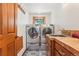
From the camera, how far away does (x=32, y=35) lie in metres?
1.77

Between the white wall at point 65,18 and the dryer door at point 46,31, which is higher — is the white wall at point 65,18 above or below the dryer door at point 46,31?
above

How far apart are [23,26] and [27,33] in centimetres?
14

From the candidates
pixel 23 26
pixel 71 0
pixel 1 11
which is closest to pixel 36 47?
pixel 23 26

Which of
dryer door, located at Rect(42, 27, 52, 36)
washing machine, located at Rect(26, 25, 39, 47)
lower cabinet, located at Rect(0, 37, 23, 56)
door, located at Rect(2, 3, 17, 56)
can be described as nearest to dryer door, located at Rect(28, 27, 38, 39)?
washing machine, located at Rect(26, 25, 39, 47)

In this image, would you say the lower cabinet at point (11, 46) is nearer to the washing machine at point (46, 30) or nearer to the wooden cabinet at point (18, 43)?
the wooden cabinet at point (18, 43)

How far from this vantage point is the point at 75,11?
1639 millimetres

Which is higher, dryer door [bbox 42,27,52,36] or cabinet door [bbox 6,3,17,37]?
cabinet door [bbox 6,3,17,37]

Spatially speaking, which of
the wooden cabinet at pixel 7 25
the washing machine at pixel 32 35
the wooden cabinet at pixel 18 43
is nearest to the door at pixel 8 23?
the wooden cabinet at pixel 7 25

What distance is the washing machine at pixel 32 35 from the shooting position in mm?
1693

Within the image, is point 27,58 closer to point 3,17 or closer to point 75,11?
point 3,17

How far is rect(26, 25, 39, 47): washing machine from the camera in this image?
5.56ft

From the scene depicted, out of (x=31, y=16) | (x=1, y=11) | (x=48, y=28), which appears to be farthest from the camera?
(x=48, y=28)

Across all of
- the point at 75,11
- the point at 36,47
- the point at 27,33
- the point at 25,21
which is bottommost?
the point at 36,47

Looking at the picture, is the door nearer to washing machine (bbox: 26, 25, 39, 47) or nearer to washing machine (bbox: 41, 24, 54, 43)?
washing machine (bbox: 26, 25, 39, 47)
